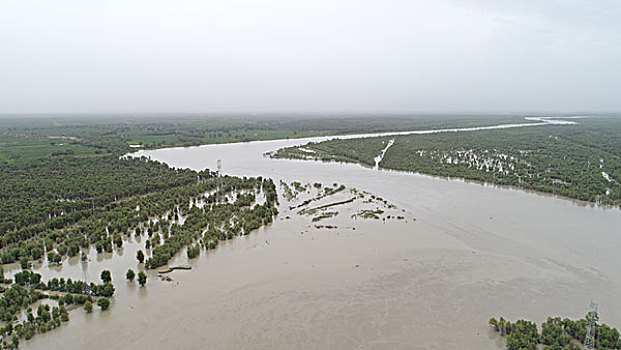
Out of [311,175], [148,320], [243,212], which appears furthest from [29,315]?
[311,175]

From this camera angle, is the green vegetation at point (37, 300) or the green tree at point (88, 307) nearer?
the green vegetation at point (37, 300)

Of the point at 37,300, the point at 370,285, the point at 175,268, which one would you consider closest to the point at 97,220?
the point at 175,268

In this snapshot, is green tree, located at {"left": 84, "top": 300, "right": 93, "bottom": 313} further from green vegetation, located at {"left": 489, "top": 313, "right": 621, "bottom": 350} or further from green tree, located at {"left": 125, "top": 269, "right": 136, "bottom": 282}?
green vegetation, located at {"left": 489, "top": 313, "right": 621, "bottom": 350}

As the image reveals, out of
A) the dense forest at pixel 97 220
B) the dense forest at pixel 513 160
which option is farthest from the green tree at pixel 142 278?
the dense forest at pixel 513 160

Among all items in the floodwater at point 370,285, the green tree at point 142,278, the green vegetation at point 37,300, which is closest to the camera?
the green vegetation at point 37,300

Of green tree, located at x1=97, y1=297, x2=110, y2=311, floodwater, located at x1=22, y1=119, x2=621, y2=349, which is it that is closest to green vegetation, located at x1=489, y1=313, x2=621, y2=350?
floodwater, located at x1=22, y1=119, x2=621, y2=349

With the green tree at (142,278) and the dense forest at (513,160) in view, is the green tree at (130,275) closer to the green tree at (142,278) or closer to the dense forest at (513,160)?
the green tree at (142,278)

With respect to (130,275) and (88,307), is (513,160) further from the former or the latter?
(88,307)
